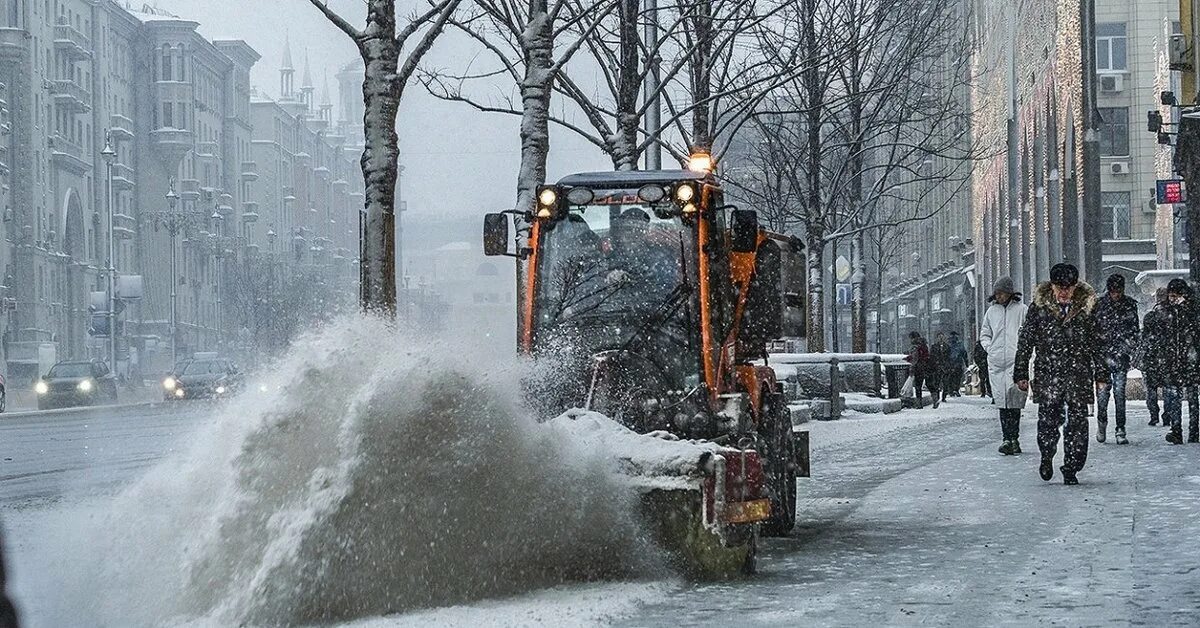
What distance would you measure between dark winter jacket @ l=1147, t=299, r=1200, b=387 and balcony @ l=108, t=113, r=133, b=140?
257 feet

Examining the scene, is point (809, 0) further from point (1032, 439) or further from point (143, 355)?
point (143, 355)

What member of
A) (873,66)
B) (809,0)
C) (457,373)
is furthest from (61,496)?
(873,66)

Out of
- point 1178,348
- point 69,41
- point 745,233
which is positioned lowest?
point 1178,348

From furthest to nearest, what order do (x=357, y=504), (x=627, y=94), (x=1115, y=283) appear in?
(x=627, y=94) < (x=1115, y=283) < (x=357, y=504)

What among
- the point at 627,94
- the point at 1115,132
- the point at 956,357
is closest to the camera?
the point at 627,94

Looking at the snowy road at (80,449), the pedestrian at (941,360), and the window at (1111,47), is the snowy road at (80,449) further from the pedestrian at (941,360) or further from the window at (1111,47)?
the window at (1111,47)

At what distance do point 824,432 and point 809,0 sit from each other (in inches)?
493

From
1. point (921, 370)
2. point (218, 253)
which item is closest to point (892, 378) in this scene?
point (921, 370)

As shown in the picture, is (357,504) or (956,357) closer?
(357,504)

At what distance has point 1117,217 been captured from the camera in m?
52.3

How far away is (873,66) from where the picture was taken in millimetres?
41344

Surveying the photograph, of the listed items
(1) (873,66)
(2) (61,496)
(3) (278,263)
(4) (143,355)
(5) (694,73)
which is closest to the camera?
(2) (61,496)

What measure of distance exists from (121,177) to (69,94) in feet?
37.4

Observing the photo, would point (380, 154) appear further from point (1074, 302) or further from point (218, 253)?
point (218, 253)
